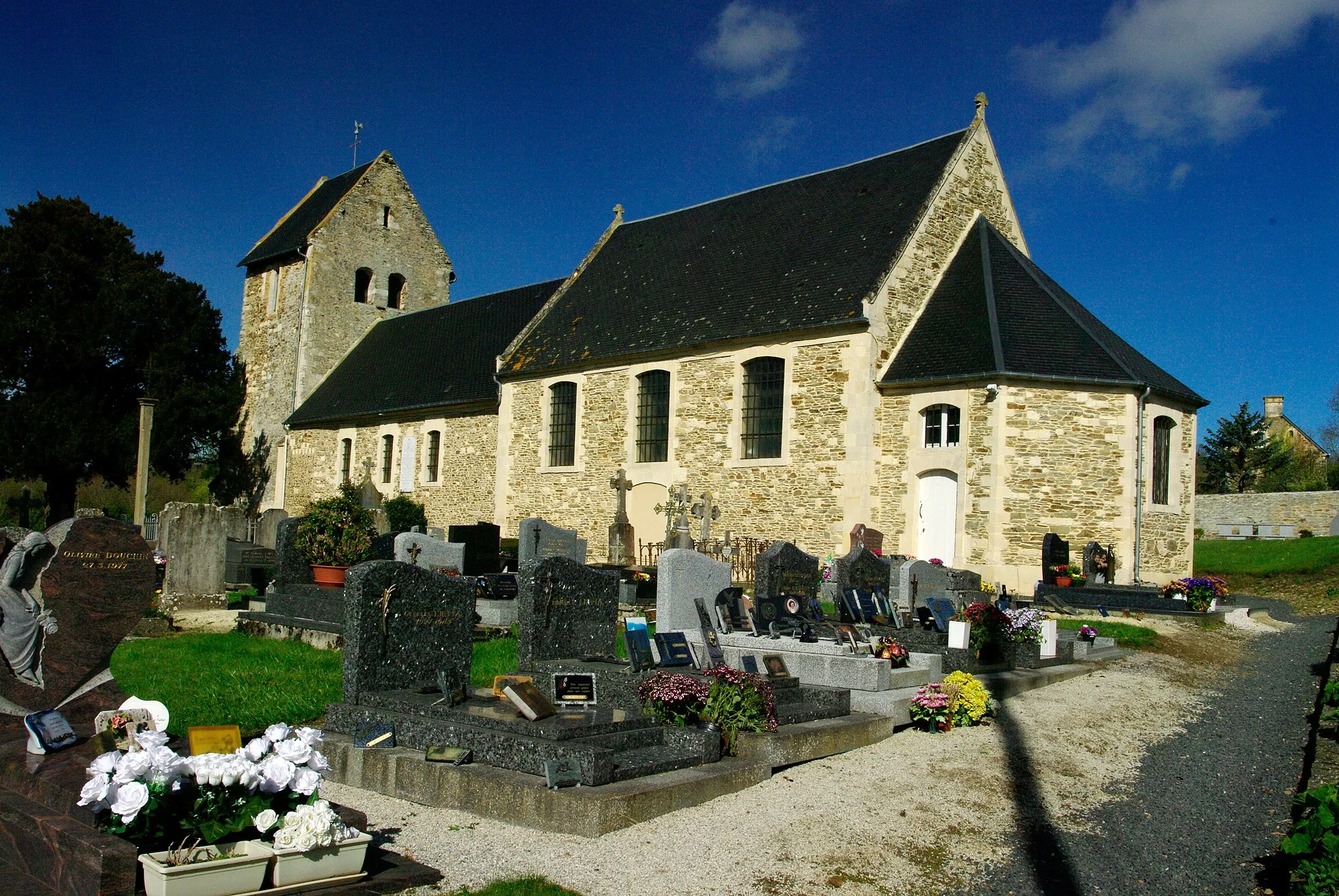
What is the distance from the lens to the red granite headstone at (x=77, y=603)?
6.34 meters

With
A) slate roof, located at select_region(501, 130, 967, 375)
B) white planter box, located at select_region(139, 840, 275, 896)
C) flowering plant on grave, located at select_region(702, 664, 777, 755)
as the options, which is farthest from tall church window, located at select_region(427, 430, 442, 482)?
white planter box, located at select_region(139, 840, 275, 896)

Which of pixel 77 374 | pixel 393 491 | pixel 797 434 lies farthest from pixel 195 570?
pixel 77 374

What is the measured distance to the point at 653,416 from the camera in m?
24.1

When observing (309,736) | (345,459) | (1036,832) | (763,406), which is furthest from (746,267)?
(309,736)

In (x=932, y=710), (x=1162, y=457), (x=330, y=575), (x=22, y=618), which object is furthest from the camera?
(x=1162, y=457)

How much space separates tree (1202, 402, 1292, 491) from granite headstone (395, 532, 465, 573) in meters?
39.5

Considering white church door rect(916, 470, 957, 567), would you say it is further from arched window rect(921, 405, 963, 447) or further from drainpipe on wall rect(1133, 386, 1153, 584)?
drainpipe on wall rect(1133, 386, 1153, 584)

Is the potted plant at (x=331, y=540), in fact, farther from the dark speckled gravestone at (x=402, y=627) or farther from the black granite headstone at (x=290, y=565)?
the dark speckled gravestone at (x=402, y=627)

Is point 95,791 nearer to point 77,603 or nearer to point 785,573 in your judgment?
point 77,603

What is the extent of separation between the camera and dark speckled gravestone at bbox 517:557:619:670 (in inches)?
342

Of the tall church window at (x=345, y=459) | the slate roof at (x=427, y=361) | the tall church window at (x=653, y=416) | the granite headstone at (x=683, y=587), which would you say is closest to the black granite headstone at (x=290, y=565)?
the granite headstone at (x=683, y=587)

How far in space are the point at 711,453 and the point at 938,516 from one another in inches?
203

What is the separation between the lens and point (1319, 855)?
4.55m

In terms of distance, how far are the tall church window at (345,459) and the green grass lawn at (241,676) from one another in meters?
20.3
